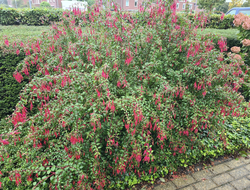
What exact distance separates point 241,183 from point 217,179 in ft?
1.14

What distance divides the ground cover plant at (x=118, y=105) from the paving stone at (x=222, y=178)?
0.38m

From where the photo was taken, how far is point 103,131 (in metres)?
2.22

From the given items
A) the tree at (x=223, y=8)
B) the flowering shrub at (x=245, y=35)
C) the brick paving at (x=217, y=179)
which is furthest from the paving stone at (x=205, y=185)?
the tree at (x=223, y=8)

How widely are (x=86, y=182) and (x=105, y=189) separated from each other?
37 centimetres

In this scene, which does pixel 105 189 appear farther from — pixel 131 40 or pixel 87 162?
pixel 131 40

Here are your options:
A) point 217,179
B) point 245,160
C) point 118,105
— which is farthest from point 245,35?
point 118,105

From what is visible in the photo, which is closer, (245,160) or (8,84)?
(245,160)

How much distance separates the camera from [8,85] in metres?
3.69

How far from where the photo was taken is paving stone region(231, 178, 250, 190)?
245 cm

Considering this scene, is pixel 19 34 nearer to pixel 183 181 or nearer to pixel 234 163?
pixel 183 181

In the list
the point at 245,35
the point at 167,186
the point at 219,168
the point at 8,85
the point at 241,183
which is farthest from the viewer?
the point at 245,35

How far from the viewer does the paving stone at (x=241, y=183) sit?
8.05ft

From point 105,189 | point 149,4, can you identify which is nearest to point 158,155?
→ point 105,189

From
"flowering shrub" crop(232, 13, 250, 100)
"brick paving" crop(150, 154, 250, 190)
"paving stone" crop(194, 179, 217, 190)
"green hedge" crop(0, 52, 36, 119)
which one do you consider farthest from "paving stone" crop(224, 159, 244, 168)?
"green hedge" crop(0, 52, 36, 119)
